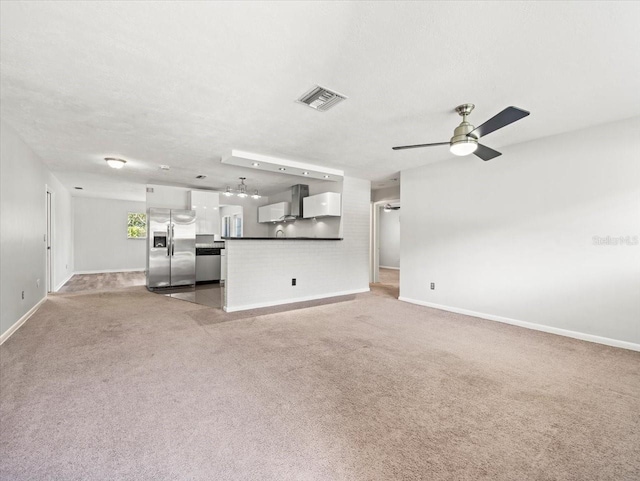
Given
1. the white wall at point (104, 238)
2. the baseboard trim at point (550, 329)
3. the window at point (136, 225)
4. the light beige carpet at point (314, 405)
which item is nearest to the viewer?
the light beige carpet at point (314, 405)

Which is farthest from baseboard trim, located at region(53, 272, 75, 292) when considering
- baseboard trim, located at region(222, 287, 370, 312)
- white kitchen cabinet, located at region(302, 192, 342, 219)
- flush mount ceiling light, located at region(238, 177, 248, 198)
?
white kitchen cabinet, located at region(302, 192, 342, 219)

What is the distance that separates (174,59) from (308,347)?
9.40ft

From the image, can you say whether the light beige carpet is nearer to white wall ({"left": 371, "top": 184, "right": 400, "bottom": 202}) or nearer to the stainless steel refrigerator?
the stainless steel refrigerator

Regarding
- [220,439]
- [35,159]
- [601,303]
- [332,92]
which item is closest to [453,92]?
[332,92]

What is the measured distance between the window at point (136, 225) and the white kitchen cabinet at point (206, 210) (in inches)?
142

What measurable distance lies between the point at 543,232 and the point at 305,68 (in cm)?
364

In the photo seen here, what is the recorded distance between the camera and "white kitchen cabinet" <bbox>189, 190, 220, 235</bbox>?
7539mm

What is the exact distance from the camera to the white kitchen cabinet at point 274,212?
25.1ft

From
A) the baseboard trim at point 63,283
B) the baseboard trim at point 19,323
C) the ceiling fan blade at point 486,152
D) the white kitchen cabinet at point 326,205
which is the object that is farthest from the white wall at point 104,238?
the ceiling fan blade at point 486,152

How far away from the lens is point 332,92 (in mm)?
2666

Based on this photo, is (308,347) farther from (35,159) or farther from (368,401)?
(35,159)

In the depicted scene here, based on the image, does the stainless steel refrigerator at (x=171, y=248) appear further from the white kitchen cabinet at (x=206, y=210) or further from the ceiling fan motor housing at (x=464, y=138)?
the ceiling fan motor housing at (x=464, y=138)

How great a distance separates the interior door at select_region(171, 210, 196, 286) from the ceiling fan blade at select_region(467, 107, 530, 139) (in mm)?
6442

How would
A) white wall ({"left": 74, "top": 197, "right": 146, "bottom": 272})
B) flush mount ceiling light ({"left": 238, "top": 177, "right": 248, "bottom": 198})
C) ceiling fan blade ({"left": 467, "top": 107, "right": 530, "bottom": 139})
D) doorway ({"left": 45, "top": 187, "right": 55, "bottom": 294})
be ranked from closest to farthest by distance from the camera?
ceiling fan blade ({"left": 467, "top": 107, "right": 530, "bottom": 139}) → doorway ({"left": 45, "top": 187, "right": 55, "bottom": 294}) → flush mount ceiling light ({"left": 238, "top": 177, "right": 248, "bottom": 198}) → white wall ({"left": 74, "top": 197, "right": 146, "bottom": 272})
